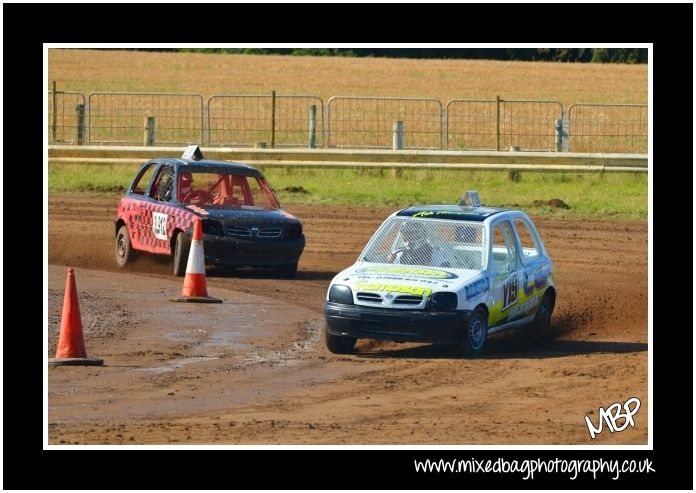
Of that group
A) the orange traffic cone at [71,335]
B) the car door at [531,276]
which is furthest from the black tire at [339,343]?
the orange traffic cone at [71,335]

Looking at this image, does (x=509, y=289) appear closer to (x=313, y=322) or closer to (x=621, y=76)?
(x=313, y=322)

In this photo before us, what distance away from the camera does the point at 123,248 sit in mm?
20281

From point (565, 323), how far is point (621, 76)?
152 feet

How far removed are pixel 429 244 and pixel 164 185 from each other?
616cm

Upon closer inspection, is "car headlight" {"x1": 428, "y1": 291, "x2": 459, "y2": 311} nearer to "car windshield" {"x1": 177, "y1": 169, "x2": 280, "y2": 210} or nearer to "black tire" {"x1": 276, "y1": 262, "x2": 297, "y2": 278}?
"black tire" {"x1": 276, "y1": 262, "x2": 297, "y2": 278}

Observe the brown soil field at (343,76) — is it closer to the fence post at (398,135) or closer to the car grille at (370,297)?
the fence post at (398,135)

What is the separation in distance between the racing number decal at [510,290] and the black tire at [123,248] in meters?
7.16

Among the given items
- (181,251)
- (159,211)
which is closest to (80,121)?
(159,211)

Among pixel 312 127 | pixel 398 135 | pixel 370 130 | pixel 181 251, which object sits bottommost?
pixel 181 251

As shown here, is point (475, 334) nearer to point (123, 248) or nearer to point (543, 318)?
point (543, 318)

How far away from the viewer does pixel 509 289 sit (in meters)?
14.6

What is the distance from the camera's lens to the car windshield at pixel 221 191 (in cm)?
1955

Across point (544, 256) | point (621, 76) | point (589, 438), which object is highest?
point (621, 76)

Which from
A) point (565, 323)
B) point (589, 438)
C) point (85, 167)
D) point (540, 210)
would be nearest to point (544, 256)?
point (565, 323)
